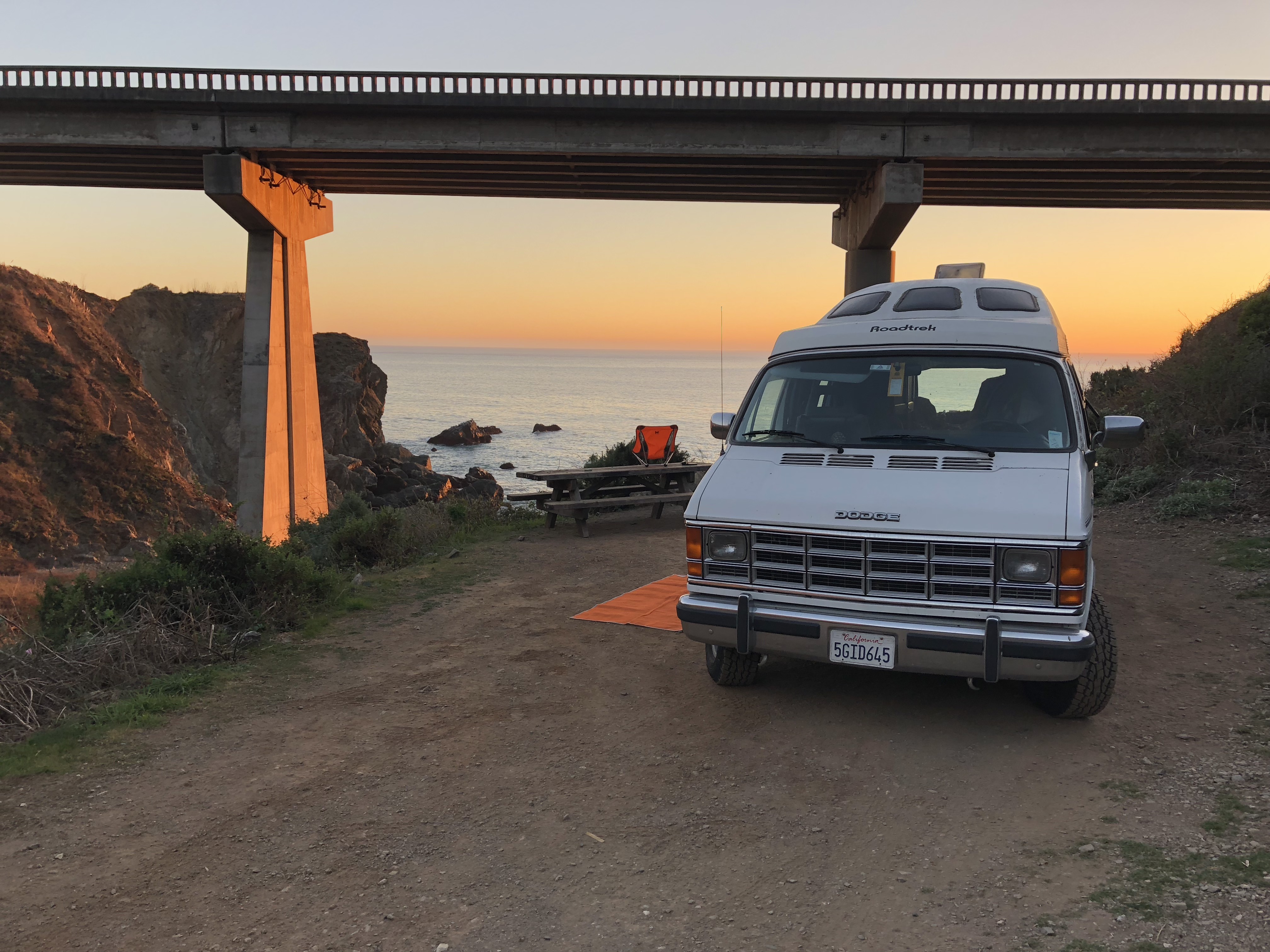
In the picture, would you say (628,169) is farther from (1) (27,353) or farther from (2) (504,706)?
(1) (27,353)

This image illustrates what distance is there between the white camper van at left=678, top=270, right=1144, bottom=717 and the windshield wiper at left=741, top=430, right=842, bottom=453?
2 cm

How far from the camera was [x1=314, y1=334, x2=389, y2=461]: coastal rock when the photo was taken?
1902 inches

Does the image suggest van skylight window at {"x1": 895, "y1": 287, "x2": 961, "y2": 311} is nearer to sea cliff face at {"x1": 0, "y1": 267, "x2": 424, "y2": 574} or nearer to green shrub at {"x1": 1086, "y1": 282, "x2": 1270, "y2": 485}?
green shrub at {"x1": 1086, "y1": 282, "x2": 1270, "y2": 485}

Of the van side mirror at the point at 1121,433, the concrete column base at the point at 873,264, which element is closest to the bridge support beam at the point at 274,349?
the concrete column base at the point at 873,264

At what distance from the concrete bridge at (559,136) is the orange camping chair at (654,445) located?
8811mm

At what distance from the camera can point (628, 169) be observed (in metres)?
22.5

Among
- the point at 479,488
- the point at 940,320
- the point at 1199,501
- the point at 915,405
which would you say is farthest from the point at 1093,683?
the point at 479,488

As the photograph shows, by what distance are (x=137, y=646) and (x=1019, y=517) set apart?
6140 millimetres

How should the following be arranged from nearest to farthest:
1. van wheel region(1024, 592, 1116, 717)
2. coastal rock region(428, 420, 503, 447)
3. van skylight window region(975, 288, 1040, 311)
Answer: van wheel region(1024, 592, 1116, 717) → van skylight window region(975, 288, 1040, 311) → coastal rock region(428, 420, 503, 447)

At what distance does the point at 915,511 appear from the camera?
477 centimetres

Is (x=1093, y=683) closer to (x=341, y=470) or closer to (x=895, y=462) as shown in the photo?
(x=895, y=462)

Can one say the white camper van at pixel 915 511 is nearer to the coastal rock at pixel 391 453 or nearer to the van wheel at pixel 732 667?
the van wheel at pixel 732 667

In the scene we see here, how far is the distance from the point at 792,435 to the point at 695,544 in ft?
3.68

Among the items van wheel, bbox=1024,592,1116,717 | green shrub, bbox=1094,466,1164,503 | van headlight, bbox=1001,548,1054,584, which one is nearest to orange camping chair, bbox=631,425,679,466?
green shrub, bbox=1094,466,1164,503
